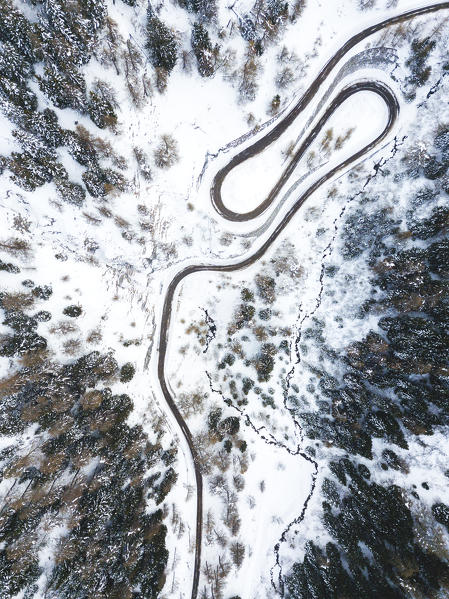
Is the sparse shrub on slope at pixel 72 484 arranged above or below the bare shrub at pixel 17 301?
below

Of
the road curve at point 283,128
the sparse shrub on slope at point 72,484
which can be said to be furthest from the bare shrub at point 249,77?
the sparse shrub on slope at point 72,484

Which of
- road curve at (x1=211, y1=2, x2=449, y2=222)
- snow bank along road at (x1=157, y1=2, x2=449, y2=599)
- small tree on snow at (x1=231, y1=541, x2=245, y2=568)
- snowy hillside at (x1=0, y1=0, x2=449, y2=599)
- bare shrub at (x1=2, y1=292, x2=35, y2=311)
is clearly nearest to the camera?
snowy hillside at (x1=0, y1=0, x2=449, y2=599)

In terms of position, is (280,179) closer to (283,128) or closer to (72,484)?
(283,128)

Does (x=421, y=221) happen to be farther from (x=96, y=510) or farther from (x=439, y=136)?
(x=96, y=510)

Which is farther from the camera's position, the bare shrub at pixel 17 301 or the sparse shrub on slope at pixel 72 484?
the bare shrub at pixel 17 301

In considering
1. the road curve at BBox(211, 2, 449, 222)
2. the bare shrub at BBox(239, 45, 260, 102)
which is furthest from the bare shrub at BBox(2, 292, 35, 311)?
the bare shrub at BBox(239, 45, 260, 102)

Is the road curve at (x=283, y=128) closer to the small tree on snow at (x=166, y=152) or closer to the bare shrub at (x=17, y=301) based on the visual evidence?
the small tree on snow at (x=166, y=152)

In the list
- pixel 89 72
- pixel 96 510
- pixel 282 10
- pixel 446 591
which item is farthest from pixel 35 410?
pixel 282 10

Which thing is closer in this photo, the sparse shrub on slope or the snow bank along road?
the sparse shrub on slope

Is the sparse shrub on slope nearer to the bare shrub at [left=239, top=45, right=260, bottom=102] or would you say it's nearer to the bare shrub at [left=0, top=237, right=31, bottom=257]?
the bare shrub at [left=0, top=237, right=31, bottom=257]

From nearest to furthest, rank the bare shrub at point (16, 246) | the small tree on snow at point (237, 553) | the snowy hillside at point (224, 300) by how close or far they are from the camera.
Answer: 1. the snowy hillside at point (224, 300)
2. the bare shrub at point (16, 246)
3. the small tree on snow at point (237, 553)
